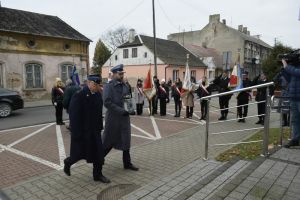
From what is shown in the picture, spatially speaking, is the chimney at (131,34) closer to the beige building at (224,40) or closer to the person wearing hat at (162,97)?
the beige building at (224,40)

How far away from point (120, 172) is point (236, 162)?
6.89 ft

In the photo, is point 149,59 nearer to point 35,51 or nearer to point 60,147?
point 35,51

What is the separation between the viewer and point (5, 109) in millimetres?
13336

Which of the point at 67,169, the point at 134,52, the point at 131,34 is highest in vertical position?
the point at 131,34

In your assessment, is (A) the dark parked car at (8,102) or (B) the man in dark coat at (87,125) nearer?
(B) the man in dark coat at (87,125)

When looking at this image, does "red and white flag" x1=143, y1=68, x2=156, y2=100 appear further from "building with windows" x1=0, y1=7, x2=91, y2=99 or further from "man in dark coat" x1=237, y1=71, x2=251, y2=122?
→ "building with windows" x1=0, y1=7, x2=91, y2=99

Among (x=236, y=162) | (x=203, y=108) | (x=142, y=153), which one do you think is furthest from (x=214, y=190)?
(x=203, y=108)

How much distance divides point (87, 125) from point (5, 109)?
33.8ft

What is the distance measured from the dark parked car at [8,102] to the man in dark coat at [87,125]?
1001 cm

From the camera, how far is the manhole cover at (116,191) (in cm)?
429

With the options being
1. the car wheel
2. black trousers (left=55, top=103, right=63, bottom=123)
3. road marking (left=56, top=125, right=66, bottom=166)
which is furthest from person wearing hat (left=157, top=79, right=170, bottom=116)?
Answer: the car wheel

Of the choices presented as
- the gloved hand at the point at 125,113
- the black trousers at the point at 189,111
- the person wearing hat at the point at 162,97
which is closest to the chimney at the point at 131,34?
the person wearing hat at the point at 162,97

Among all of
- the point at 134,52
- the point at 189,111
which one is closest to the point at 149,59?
the point at 134,52

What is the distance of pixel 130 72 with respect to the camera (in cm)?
4081
